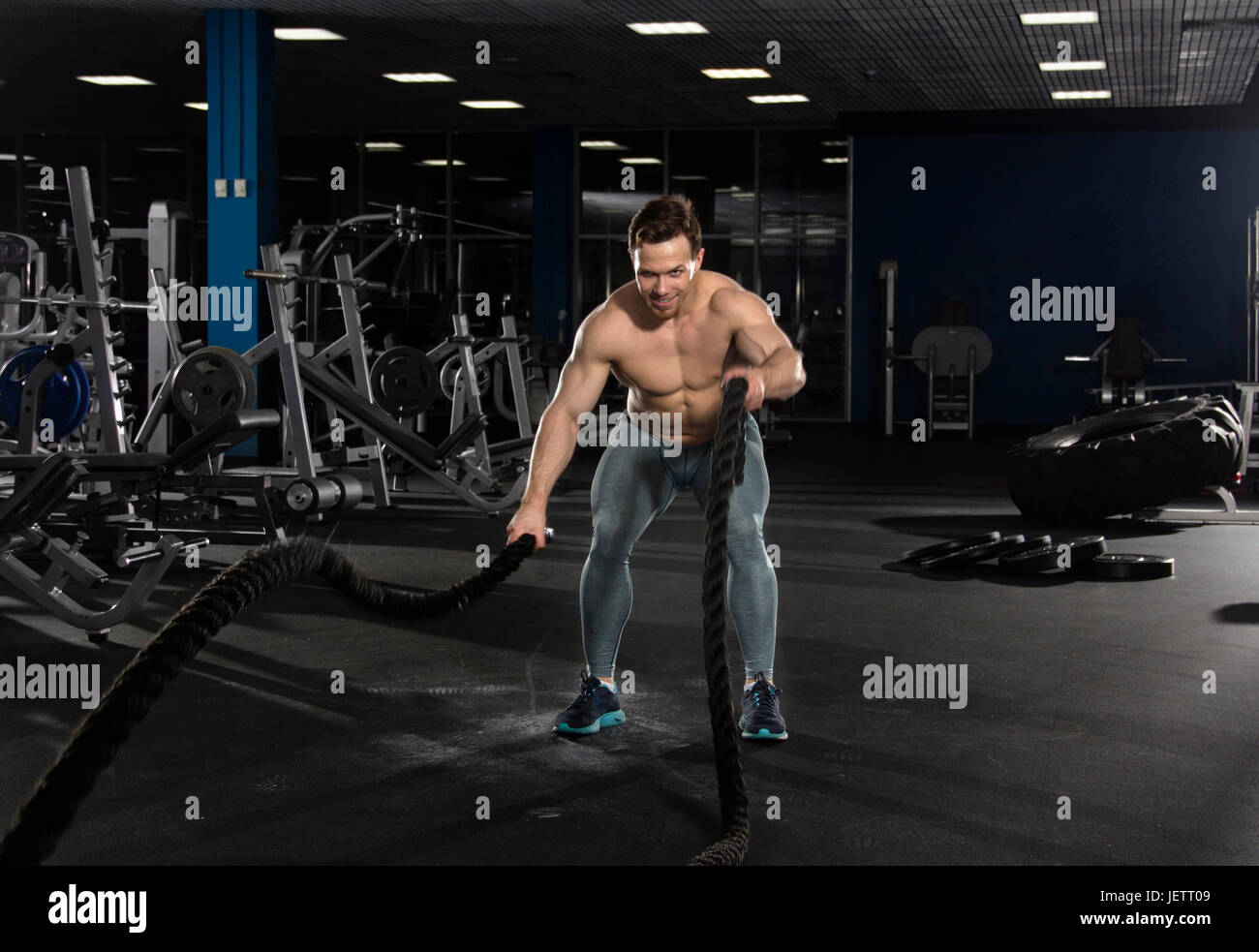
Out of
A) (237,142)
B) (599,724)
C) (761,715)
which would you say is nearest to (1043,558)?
(761,715)

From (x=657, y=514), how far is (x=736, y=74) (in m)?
9.24

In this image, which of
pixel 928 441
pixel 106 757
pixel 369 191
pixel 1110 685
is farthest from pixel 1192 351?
pixel 106 757

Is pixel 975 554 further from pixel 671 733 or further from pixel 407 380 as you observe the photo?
pixel 407 380

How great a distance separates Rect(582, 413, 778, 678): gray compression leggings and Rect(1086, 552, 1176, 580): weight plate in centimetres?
264

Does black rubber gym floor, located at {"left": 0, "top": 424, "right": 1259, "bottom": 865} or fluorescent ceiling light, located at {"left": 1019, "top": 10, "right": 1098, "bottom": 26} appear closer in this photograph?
A: black rubber gym floor, located at {"left": 0, "top": 424, "right": 1259, "bottom": 865}

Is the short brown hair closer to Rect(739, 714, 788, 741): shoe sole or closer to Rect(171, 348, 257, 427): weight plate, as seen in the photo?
Rect(739, 714, 788, 741): shoe sole

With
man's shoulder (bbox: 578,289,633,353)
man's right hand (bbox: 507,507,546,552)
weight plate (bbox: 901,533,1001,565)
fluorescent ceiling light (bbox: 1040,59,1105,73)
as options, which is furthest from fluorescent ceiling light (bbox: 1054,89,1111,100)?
man's right hand (bbox: 507,507,546,552)

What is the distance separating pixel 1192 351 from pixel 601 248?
619cm

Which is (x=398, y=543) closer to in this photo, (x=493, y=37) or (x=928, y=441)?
(x=493, y=37)

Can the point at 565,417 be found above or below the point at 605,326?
below

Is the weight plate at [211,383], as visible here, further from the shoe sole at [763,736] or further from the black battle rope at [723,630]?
the black battle rope at [723,630]

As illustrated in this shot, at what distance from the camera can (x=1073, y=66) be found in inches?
426

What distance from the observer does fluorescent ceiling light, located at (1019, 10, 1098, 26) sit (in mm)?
8906
